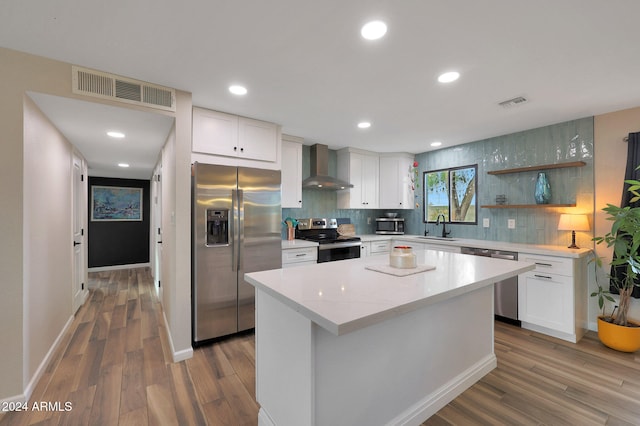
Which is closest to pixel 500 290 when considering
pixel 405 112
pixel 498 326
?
pixel 498 326

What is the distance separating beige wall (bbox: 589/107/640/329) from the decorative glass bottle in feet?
1.38

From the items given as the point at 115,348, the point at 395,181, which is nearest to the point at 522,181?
the point at 395,181

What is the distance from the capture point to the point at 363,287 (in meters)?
1.40

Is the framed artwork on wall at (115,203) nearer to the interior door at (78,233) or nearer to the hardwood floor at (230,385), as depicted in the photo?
the interior door at (78,233)

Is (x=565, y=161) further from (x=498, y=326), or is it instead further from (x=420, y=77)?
(x=420, y=77)

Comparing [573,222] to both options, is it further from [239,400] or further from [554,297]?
[239,400]

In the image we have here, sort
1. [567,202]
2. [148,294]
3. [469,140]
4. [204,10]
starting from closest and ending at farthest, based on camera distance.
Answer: [204,10] → [567,202] → [469,140] → [148,294]

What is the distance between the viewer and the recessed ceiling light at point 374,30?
157cm

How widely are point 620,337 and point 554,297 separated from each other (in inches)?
21.8

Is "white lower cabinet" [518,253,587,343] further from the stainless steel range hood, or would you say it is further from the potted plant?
the stainless steel range hood

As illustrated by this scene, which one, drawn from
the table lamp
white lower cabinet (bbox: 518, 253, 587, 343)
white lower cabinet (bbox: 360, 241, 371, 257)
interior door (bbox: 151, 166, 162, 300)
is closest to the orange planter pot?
white lower cabinet (bbox: 518, 253, 587, 343)

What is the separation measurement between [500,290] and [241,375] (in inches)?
122

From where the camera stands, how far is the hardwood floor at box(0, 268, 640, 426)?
1.78 m

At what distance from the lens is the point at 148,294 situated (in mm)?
4504
